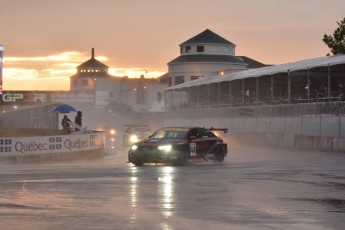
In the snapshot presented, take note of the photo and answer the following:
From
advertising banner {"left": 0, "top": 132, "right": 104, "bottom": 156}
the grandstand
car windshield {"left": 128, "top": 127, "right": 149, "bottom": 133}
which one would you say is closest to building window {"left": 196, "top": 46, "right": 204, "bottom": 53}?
the grandstand

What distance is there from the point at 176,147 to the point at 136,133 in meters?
20.2

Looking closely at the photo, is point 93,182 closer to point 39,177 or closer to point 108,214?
point 39,177

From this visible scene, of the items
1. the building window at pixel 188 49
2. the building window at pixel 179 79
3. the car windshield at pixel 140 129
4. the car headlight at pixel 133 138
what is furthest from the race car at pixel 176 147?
the building window at pixel 188 49

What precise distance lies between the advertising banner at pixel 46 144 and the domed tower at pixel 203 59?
268ft

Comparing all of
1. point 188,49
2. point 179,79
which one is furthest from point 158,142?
point 188,49

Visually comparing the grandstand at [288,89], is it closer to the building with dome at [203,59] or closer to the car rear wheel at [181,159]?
the car rear wheel at [181,159]

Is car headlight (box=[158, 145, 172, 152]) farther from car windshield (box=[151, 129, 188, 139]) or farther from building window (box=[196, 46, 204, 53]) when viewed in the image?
building window (box=[196, 46, 204, 53])

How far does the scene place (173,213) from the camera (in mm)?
12164

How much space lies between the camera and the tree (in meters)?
76.7

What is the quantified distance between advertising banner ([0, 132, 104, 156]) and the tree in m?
43.2

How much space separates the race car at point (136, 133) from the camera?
45.9 m

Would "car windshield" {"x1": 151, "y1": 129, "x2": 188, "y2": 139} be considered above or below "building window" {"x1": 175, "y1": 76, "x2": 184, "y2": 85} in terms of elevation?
below

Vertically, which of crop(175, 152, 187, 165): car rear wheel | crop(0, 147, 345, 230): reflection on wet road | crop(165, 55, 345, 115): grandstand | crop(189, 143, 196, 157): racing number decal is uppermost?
crop(165, 55, 345, 115): grandstand

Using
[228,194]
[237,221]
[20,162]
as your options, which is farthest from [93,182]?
[20,162]
